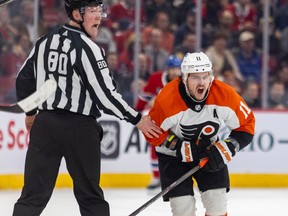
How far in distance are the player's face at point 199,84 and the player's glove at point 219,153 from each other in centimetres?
25

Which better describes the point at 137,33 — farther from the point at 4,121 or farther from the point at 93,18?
the point at 93,18

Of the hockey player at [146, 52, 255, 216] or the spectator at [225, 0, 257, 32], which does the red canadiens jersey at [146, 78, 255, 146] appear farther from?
the spectator at [225, 0, 257, 32]

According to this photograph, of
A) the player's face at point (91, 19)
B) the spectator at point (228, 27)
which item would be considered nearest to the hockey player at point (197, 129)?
the player's face at point (91, 19)

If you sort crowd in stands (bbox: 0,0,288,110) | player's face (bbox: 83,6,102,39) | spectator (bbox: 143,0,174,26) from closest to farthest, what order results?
player's face (bbox: 83,6,102,39)
crowd in stands (bbox: 0,0,288,110)
spectator (bbox: 143,0,174,26)

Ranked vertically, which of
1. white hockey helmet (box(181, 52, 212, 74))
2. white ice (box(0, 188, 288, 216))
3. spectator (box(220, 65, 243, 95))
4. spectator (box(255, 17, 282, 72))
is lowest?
white ice (box(0, 188, 288, 216))

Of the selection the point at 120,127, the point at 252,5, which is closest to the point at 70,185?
the point at 120,127

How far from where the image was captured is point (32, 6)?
26.7ft

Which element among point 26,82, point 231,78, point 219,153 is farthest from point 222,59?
point 26,82

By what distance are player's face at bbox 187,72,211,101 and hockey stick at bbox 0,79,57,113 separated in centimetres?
63

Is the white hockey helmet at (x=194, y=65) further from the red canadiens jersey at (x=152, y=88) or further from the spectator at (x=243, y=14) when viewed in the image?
the spectator at (x=243, y=14)

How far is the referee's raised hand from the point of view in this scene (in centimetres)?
444

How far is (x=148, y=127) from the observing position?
4453 mm

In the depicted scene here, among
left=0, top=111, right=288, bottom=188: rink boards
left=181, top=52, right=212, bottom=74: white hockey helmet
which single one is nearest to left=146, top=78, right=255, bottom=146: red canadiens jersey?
left=181, top=52, right=212, bottom=74: white hockey helmet

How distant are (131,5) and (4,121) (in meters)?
1.51
